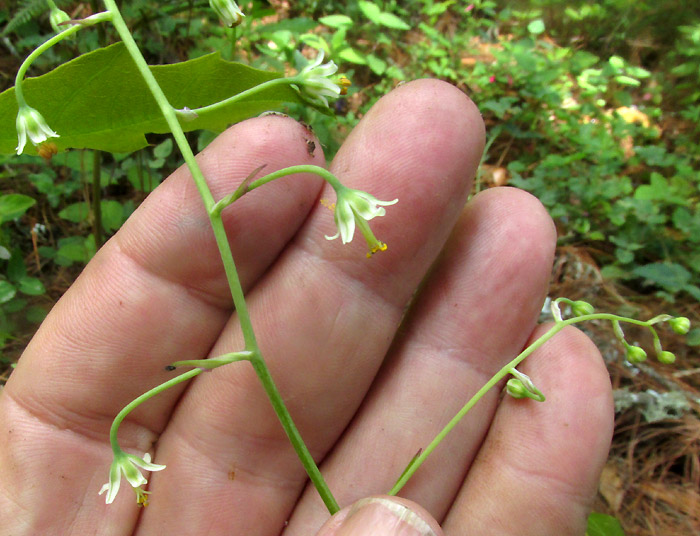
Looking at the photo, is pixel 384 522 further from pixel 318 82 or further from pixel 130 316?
pixel 318 82

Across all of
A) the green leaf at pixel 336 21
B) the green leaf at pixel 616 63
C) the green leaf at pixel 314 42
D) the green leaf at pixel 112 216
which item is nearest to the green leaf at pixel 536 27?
the green leaf at pixel 616 63

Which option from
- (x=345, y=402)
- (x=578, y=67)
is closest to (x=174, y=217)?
(x=345, y=402)

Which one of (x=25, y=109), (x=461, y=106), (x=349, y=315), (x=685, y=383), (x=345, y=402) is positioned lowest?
(x=685, y=383)

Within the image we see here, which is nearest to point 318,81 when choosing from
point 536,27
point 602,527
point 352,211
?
point 352,211

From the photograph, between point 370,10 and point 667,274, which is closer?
point 667,274

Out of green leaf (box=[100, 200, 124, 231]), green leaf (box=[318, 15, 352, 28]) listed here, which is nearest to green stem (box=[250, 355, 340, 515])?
green leaf (box=[100, 200, 124, 231])

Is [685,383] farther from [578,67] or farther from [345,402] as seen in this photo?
[578,67]

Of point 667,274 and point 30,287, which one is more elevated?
point 30,287
